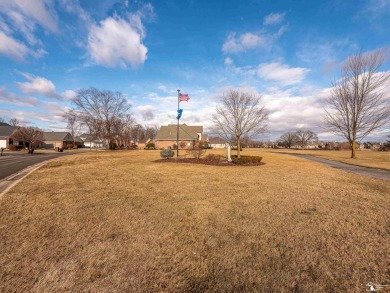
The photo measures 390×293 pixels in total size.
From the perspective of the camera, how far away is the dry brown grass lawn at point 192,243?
2551mm

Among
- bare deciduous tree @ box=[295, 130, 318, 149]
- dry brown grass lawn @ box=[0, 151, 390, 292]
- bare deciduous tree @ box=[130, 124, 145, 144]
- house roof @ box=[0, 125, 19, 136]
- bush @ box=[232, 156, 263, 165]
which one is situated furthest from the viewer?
bare deciduous tree @ box=[295, 130, 318, 149]

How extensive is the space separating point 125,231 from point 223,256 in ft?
6.51

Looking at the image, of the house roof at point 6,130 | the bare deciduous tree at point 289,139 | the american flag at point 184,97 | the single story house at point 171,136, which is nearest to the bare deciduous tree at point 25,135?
the house roof at point 6,130

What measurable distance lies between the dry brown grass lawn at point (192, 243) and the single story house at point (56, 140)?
79972mm

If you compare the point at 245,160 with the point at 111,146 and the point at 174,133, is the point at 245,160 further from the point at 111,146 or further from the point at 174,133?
the point at 174,133

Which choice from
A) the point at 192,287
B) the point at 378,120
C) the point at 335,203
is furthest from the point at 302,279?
the point at 378,120

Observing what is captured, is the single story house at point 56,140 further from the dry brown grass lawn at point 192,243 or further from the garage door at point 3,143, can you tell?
the dry brown grass lawn at point 192,243

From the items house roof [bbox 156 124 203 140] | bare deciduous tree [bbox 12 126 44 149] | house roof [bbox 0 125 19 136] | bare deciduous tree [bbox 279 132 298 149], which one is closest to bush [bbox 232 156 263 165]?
house roof [bbox 156 124 203 140]

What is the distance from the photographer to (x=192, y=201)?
598 cm

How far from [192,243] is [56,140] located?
8691 cm

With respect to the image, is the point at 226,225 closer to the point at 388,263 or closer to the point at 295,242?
the point at 295,242

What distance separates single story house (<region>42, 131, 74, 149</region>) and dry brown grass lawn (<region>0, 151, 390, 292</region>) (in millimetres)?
79972

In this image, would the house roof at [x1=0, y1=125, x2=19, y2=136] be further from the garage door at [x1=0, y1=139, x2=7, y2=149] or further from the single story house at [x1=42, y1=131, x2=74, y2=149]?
the single story house at [x1=42, y1=131, x2=74, y2=149]

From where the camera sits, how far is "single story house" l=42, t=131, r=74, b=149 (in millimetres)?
72938
